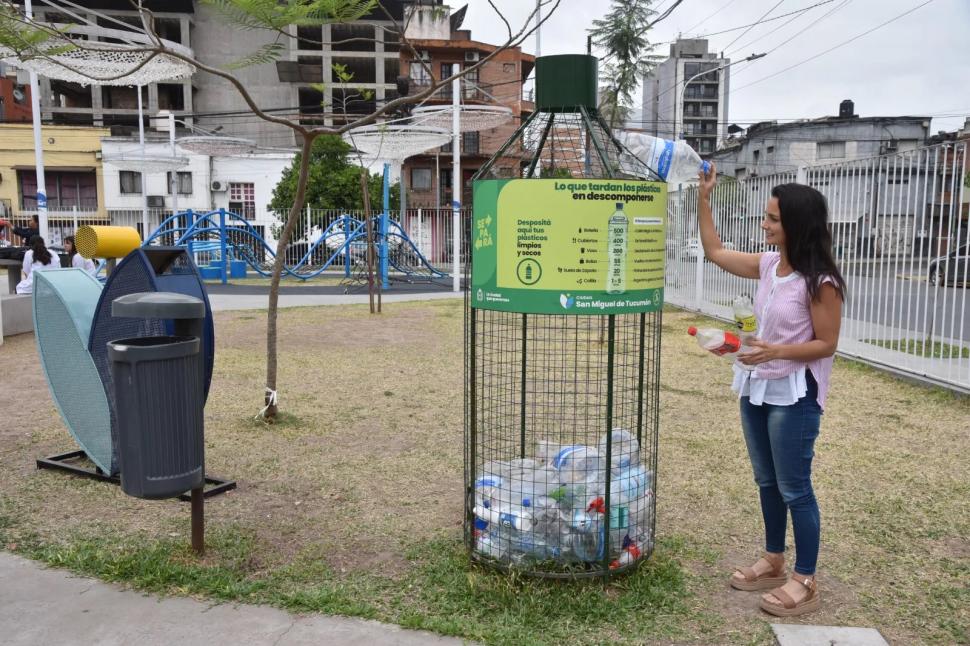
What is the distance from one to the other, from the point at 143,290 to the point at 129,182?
4281 cm

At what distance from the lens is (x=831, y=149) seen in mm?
59250

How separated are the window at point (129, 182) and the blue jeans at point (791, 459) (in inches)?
1762

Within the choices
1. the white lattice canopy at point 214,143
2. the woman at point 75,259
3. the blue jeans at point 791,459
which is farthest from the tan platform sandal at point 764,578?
the white lattice canopy at point 214,143

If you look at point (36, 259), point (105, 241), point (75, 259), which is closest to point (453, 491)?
point (105, 241)

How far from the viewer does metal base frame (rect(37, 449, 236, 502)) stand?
15.1ft

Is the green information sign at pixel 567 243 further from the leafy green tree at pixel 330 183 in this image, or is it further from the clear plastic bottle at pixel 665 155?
the leafy green tree at pixel 330 183

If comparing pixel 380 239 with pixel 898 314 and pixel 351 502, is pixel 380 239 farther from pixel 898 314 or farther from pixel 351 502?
pixel 351 502

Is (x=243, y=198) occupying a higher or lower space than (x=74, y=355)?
higher

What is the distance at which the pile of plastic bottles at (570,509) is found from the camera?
136 inches

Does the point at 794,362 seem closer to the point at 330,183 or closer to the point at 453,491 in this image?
the point at 453,491

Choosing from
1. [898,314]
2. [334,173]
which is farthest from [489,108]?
[334,173]

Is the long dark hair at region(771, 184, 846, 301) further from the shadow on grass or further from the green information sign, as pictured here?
the shadow on grass

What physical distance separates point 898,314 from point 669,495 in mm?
4998

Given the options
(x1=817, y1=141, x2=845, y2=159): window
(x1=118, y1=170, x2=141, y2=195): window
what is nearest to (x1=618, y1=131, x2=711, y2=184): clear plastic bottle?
(x1=118, y1=170, x2=141, y2=195): window
